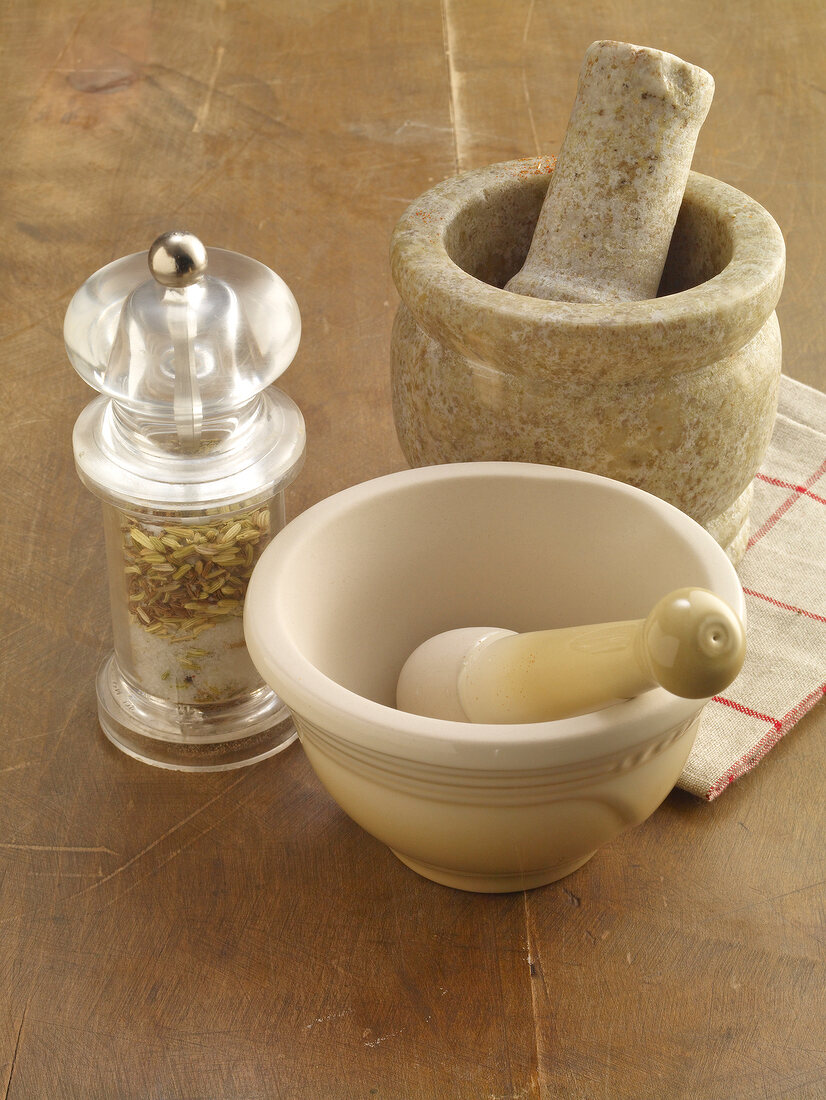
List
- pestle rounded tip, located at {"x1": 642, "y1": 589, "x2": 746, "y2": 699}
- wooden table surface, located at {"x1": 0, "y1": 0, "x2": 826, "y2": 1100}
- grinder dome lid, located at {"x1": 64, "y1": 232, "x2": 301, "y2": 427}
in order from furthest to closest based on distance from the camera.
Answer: grinder dome lid, located at {"x1": 64, "y1": 232, "x2": 301, "y2": 427} → wooden table surface, located at {"x1": 0, "y1": 0, "x2": 826, "y2": 1100} → pestle rounded tip, located at {"x1": 642, "y1": 589, "x2": 746, "y2": 699}

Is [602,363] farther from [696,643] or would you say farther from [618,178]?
[696,643]

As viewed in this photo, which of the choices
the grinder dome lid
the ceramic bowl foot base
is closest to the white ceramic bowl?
the ceramic bowl foot base

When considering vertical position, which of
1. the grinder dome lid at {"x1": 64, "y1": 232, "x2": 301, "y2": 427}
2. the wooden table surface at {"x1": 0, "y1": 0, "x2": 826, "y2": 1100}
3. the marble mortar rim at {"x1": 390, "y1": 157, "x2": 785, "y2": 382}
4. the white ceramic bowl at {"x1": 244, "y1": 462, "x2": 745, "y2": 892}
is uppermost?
the marble mortar rim at {"x1": 390, "y1": 157, "x2": 785, "y2": 382}

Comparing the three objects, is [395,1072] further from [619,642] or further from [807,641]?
[807,641]

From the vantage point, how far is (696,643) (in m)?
0.55

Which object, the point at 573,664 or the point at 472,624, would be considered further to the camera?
the point at 472,624

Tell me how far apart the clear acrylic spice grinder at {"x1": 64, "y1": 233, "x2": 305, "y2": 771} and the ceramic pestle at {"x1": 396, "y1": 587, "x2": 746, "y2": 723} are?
15 cm

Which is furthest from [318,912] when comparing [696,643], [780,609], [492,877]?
[780,609]

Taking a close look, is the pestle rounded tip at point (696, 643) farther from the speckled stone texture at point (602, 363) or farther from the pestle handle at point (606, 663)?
the speckled stone texture at point (602, 363)

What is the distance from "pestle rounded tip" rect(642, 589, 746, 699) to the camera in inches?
21.6

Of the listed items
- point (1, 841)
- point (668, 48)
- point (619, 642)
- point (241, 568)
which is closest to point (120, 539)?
point (241, 568)

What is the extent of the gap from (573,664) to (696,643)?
12cm

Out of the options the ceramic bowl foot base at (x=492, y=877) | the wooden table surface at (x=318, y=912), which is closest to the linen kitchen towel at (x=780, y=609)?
the wooden table surface at (x=318, y=912)

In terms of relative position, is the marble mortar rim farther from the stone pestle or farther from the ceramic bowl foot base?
the ceramic bowl foot base
